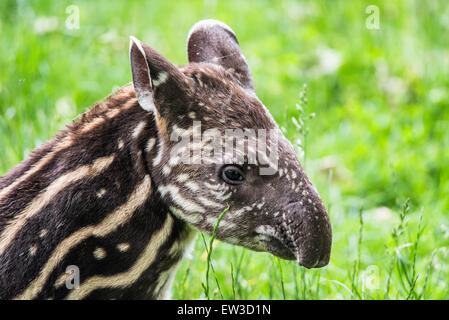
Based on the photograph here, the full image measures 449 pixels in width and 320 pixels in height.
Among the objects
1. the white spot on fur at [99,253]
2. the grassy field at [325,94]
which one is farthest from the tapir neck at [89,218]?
the grassy field at [325,94]

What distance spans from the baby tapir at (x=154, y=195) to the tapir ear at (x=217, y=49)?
28 cm

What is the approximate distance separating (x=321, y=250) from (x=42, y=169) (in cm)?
145

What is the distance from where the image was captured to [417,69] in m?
8.17

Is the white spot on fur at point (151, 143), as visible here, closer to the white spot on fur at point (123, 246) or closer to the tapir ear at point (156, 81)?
the tapir ear at point (156, 81)

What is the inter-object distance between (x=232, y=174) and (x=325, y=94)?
14.9 ft

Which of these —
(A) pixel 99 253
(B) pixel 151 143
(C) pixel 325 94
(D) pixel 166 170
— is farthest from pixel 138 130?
(C) pixel 325 94

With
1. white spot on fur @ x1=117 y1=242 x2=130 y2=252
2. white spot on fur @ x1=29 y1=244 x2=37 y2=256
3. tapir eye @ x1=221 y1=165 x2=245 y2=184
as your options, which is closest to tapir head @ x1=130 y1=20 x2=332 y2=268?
tapir eye @ x1=221 y1=165 x2=245 y2=184

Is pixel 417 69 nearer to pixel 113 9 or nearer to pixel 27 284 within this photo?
pixel 113 9

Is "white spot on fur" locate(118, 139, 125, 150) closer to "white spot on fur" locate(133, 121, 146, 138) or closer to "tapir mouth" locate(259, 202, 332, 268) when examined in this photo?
"white spot on fur" locate(133, 121, 146, 138)

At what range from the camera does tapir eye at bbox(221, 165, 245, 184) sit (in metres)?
3.69

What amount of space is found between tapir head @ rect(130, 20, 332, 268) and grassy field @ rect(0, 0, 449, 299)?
41.1 inches

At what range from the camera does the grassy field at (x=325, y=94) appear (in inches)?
215

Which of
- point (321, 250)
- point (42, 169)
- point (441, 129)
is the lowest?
point (441, 129)
